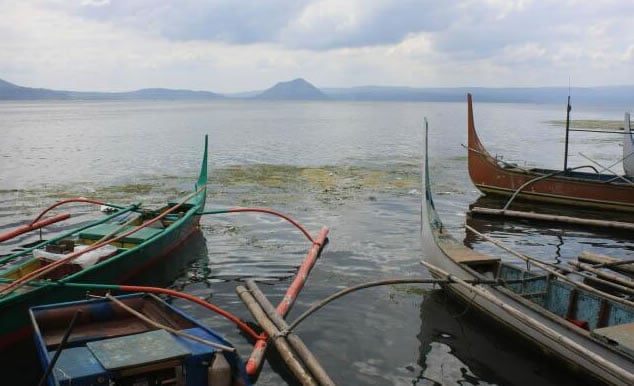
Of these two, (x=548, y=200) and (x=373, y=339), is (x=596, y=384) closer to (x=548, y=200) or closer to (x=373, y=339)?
(x=373, y=339)

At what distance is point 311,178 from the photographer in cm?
3102

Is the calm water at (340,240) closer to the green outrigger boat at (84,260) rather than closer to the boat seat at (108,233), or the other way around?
the green outrigger boat at (84,260)

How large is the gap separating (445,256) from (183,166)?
91.6 feet

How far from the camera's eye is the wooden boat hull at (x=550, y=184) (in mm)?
22594

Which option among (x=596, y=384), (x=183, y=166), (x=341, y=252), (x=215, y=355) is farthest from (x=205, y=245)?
(x=183, y=166)

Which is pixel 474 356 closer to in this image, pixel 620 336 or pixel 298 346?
pixel 620 336

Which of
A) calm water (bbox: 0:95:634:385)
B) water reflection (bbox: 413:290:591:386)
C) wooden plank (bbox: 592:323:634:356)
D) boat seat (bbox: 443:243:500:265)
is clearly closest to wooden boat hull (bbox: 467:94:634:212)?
calm water (bbox: 0:95:634:385)

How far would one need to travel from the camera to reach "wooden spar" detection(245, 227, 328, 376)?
328 inches

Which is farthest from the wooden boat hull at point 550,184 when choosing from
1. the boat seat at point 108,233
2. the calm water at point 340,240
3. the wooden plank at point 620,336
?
the boat seat at point 108,233

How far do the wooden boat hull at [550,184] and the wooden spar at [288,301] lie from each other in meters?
9.51

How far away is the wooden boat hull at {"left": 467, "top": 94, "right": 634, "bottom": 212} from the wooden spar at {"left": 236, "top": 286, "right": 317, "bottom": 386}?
1366 cm

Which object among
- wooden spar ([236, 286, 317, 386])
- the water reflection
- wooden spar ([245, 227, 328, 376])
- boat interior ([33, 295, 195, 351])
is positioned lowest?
the water reflection

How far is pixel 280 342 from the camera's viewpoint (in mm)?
8836

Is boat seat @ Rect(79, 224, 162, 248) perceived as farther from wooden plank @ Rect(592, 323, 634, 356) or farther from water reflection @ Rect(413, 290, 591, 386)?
wooden plank @ Rect(592, 323, 634, 356)
